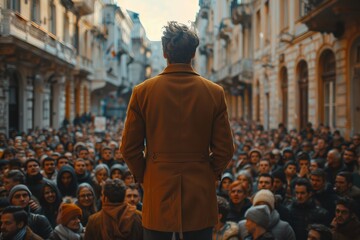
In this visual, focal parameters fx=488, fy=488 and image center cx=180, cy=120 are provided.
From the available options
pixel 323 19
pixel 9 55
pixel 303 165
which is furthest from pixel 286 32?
pixel 303 165

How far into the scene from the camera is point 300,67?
21000 mm

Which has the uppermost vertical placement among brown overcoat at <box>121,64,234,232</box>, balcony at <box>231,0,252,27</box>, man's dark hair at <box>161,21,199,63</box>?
balcony at <box>231,0,252,27</box>

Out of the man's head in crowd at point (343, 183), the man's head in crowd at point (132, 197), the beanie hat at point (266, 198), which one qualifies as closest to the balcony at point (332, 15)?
the man's head in crowd at point (343, 183)

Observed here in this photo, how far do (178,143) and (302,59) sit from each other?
18022mm

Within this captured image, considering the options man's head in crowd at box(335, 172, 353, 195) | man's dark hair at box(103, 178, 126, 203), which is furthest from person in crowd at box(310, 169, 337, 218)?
man's dark hair at box(103, 178, 126, 203)

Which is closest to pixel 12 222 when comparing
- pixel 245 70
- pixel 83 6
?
pixel 245 70

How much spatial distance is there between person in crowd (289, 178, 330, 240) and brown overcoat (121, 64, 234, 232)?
3129 mm

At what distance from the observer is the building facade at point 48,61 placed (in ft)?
63.3

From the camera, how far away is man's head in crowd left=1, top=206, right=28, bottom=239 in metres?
4.86

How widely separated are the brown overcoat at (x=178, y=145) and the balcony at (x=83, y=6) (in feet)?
95.8

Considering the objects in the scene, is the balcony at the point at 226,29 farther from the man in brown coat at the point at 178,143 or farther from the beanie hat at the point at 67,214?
the man in brown coat at the point at 178,143

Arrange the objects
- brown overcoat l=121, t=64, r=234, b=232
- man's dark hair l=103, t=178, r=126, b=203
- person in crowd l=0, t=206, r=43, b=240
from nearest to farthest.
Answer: brown overcoat l=121, t=64, r=234, b=232, man's dark hair l=103, t=178, r=126, b=203, person in crowd l=0, t=206, r=43, b=240

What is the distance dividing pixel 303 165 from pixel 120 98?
54.4 m

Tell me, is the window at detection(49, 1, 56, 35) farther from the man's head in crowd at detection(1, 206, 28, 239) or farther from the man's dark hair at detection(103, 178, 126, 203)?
the man's dark hair at detection(103, 178, 126, 203)
